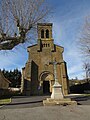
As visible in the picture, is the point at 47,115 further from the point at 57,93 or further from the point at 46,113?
the point at 57,93

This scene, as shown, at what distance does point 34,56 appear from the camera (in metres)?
37.4

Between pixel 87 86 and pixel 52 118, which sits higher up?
pixel 87 86

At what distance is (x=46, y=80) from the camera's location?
3606cm

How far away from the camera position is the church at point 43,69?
34.5 meters

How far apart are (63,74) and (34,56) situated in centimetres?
718

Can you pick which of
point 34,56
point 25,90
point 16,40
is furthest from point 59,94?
point 34,56

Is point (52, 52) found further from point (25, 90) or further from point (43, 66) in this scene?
point (25, 90)

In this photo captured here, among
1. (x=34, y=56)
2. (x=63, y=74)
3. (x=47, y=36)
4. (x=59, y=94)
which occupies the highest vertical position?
(x=47, y=36)

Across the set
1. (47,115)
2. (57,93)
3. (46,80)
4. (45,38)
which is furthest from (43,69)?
(47,115)

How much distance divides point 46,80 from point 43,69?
231 centimetres

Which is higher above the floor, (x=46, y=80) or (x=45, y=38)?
(x=45, y=38)

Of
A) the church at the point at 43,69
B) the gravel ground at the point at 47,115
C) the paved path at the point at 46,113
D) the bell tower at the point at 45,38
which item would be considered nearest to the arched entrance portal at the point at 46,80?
the church at the point at 43,69

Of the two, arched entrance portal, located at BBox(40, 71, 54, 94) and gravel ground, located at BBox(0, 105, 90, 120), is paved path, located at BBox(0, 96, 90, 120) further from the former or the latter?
arched entrance portal, located at BBox(40, 71, 54, 94)

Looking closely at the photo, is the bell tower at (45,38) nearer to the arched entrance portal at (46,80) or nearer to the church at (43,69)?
the church at (43,69)
